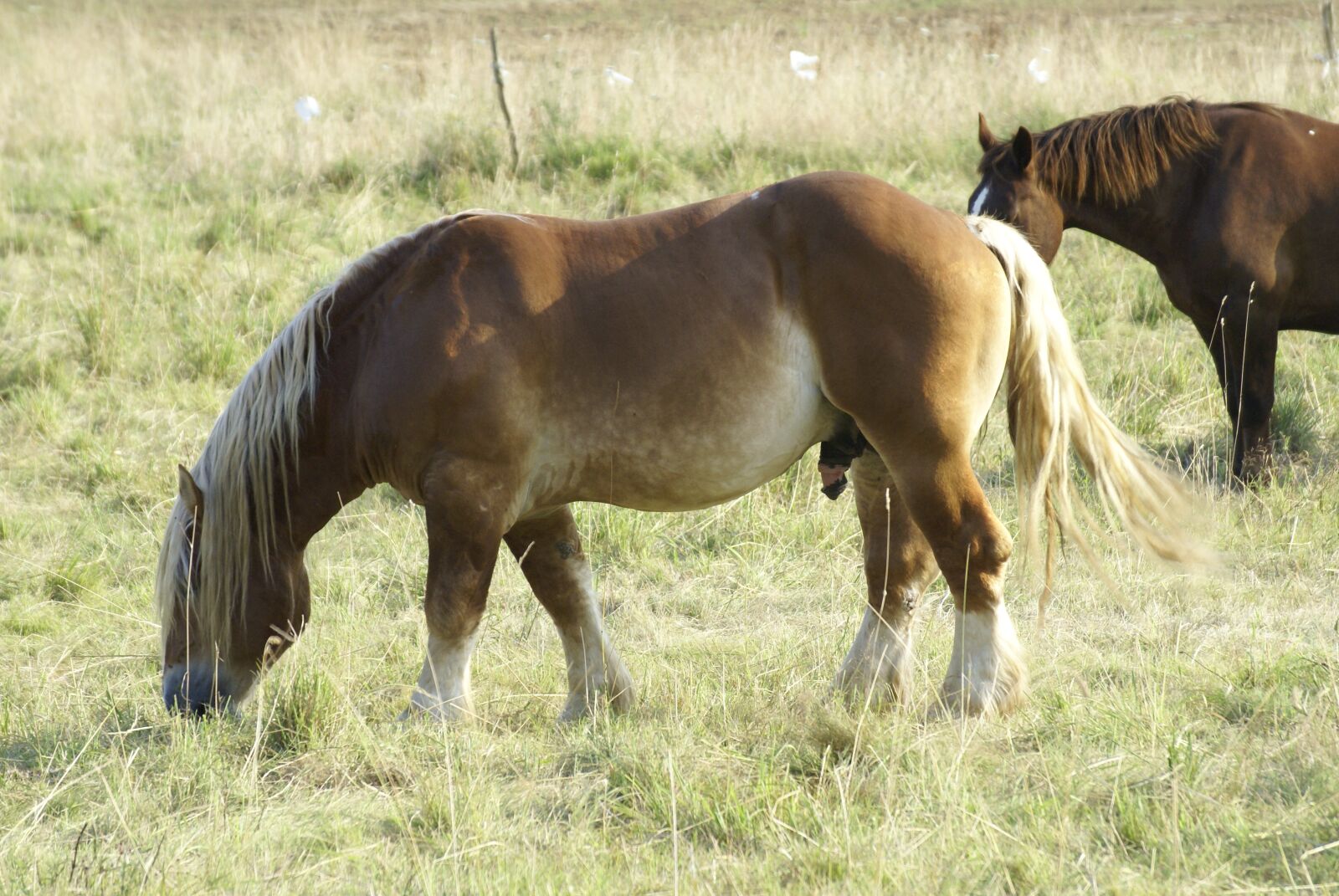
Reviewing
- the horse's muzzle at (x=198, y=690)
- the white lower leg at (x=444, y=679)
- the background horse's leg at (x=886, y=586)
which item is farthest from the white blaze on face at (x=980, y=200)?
the horse's muzzle at (x=198, y=690)

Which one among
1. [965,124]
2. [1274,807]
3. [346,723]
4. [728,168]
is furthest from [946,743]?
[965,124]

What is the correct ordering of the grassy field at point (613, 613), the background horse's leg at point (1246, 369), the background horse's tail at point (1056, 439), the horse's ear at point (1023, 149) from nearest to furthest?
1. the grassy field at point (613, 613)
2. the background horse's tail at point (1056, 439)
3. the horse's ear at point (1023, 149)
4. the background horse's leg at point (1246, 369)

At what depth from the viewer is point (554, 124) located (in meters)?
→ 9.69

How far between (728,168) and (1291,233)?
4551mm

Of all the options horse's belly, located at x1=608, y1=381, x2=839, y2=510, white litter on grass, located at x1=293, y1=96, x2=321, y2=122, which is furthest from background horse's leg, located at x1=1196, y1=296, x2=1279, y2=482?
white litter on grass, located at x1=293, y1=96, x2=321, y2=122

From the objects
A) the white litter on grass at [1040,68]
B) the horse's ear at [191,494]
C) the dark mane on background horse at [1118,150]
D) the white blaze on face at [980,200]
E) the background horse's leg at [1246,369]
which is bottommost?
the background horse's leg at [1246,369]

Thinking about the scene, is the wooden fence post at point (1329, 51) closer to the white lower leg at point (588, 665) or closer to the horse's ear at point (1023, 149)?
the horse's ear at point (1023, 149)

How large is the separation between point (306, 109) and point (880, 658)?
A: 859 centimetres

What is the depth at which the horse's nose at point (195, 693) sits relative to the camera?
3586 millimetres

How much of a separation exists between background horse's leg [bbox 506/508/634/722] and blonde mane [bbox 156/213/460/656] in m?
0.73

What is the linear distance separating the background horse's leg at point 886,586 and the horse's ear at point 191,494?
1897mm

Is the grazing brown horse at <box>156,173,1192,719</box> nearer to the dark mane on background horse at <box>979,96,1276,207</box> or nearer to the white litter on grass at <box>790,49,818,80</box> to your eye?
the dark mane on background horse at <box>979,96,1276,207</box>

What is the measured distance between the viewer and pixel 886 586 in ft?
12.3

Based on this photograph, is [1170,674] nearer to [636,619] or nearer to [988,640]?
[988,640]
